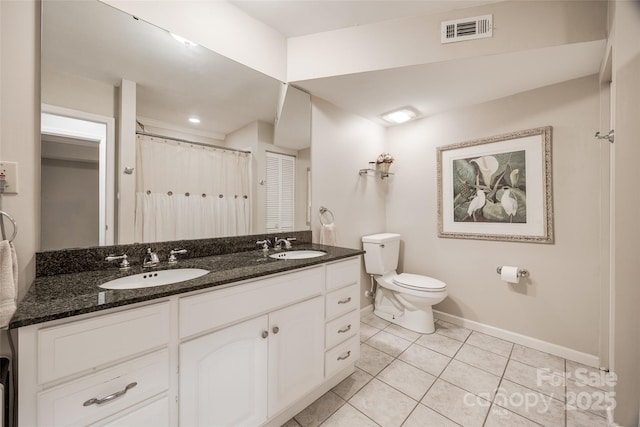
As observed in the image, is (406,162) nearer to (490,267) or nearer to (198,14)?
Answer: (490,267)

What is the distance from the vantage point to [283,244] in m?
1.99

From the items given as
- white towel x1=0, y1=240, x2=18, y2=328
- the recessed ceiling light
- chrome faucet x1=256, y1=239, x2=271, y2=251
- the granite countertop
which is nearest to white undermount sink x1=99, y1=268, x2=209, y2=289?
the granite countertop

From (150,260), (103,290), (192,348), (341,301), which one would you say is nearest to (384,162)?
(341,301)

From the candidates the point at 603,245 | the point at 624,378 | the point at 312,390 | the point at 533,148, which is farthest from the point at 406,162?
the point at 312,390

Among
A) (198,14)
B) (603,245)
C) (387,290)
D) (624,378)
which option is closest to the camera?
(624,378)

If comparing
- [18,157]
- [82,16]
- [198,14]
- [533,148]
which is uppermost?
[198,14]

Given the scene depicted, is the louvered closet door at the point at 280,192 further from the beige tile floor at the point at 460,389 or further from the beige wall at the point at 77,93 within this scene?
the beige tile floor at the point at 460,389

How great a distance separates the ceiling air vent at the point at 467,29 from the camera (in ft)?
5.21

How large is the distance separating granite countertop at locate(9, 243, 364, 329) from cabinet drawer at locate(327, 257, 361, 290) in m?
A: 0.09

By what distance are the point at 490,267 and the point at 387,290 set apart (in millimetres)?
954

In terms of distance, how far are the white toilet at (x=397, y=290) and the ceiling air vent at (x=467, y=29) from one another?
1.67 m

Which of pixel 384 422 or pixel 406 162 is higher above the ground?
pixel 406 162

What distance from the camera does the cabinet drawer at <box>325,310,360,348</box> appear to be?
150 centimetres

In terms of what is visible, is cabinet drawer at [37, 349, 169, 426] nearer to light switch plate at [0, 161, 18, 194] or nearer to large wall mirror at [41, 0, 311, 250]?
large wall mirror at [41, 0, 311, 250]
